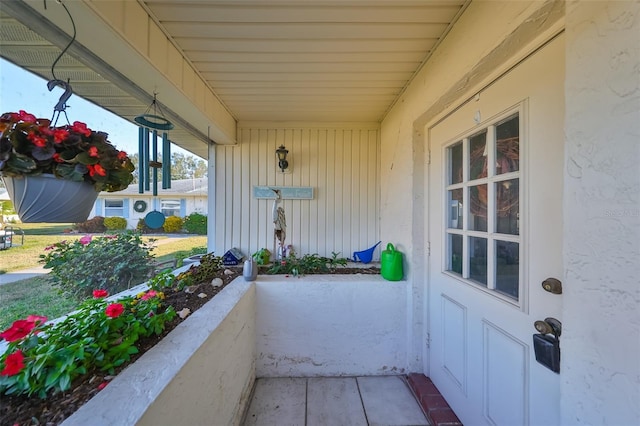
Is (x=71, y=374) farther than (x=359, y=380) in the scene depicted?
No

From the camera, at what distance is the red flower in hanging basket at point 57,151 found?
0.69 metres

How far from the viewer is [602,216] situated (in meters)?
0.68

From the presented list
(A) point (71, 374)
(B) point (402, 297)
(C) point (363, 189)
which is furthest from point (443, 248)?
(A) point (71, 374)

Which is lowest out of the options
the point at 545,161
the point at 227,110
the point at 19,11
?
the point at 545,161

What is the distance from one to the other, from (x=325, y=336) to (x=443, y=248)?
124 cm

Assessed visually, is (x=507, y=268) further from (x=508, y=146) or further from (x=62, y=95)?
(x=62, y=95)

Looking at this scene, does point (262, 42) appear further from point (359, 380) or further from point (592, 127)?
point (359, 380)

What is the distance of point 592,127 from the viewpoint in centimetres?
71

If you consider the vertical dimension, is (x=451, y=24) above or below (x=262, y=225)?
above

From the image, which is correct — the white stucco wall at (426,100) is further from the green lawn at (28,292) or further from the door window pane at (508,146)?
the green lawn at (28,292)

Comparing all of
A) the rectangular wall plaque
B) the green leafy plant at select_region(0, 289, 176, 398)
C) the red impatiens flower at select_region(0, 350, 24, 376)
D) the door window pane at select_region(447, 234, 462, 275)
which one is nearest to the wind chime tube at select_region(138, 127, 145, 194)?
the green leafy plant at select_region(0, 289, 176, 398)

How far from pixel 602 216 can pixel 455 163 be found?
3.32 feet

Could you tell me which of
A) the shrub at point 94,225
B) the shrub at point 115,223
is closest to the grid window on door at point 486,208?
the shrub at point 94,225

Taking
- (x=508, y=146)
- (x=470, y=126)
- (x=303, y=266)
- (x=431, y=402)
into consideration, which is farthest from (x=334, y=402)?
(x=470, y=126)
